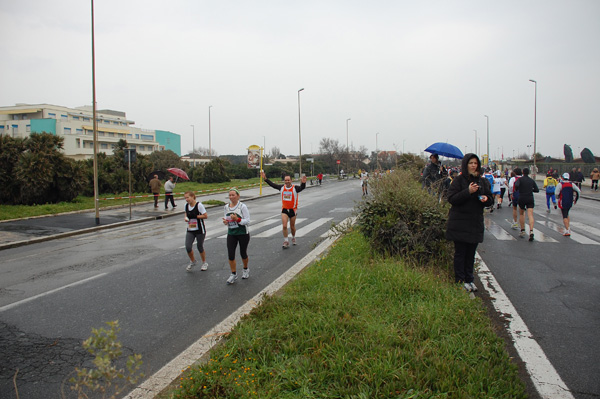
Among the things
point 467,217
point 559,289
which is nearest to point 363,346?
point 467,217

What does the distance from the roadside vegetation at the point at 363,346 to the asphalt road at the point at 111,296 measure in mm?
891

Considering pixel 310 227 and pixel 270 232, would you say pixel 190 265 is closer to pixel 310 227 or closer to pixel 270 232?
pixel 270 232

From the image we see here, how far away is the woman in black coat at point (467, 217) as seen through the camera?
5.81 m

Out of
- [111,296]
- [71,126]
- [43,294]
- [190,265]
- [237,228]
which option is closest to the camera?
[111,296]

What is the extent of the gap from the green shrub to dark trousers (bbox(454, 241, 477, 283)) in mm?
602

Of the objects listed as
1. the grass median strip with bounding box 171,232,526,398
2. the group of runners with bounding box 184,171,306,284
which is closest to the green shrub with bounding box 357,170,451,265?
the grass median strip with bounding box 171,232,526,398

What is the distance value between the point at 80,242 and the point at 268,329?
32.3 ft

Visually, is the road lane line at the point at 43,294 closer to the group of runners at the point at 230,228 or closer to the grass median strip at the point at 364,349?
the group of runners at the point at 230,228

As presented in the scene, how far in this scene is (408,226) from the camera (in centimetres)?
679

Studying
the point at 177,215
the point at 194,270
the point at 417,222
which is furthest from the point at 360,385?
the point at 177,215

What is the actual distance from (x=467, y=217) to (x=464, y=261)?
0.62 m

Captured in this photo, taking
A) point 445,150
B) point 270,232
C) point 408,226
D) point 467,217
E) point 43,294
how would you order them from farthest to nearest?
point 270,232 < point 445,150 < point 408,226 < point 43,294 < point 467,217

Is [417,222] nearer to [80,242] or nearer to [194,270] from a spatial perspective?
[194,270]

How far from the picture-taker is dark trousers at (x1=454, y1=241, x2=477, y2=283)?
19.2 feet
